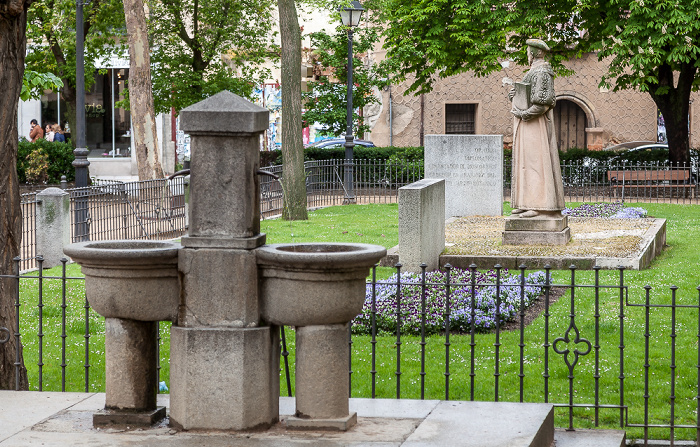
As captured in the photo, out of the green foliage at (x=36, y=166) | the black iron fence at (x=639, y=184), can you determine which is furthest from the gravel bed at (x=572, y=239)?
the green foliage at (x=36, y=166)

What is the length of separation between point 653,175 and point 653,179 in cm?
20

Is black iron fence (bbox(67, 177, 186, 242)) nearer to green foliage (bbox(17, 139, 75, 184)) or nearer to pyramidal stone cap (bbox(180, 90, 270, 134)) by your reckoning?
pyramidal stone cap (bbox(180, 90, 270, 134))

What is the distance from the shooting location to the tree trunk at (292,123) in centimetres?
2011

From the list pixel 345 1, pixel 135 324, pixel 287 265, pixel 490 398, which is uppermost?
pixel 345 1

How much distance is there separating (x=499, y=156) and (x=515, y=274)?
23.7ft

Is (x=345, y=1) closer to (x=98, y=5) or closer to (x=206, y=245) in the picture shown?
(x=98, y=5)

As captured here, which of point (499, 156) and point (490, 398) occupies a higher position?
point (499, 156)

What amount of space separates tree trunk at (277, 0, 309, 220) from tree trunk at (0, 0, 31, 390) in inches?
520

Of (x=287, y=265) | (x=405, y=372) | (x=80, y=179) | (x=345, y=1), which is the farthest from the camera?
(x=345, y=1)

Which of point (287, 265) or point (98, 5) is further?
point (98, 5)

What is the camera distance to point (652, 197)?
2603 cm

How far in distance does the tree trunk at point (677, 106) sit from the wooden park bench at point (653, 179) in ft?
2.02

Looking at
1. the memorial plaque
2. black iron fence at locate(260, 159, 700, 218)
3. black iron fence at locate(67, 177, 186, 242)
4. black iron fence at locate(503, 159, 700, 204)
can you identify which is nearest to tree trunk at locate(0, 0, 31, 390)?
black iron fence at locate(67, 177, 186, 242)

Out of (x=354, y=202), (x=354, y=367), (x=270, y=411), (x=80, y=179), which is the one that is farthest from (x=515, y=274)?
(x=354, y=202)
